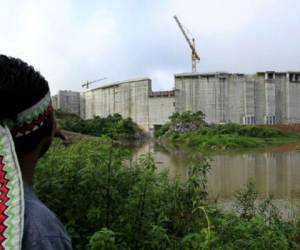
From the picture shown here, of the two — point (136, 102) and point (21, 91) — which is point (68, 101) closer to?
point (136, 102)

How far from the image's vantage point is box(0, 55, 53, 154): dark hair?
1193 mm

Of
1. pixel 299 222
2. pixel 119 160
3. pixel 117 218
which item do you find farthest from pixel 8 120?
pixel 299 222

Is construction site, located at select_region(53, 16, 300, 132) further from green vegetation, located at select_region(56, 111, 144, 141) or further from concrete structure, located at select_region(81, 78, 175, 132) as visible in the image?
green vegetation, located at select_region(56, 111, 144, 141)

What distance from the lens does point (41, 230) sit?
3.41ft

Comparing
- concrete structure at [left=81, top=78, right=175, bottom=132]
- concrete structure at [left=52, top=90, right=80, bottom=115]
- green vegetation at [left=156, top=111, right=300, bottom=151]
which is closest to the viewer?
green vegetation at [left=156, top=111, right=300, bottom=151]

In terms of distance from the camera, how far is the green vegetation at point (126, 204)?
10.5ft

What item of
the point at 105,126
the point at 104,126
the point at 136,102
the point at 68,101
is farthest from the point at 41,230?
the point at 68,101

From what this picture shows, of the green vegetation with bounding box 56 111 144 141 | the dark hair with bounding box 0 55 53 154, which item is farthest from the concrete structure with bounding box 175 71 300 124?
the dark hair with bounding box 0 55 53 154

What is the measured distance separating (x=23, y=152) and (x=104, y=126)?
3023 mm

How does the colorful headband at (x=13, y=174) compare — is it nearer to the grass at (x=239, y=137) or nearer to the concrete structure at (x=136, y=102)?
the grass at (x=239, y=137)

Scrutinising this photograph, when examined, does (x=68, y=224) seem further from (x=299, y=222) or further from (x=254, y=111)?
(x=254, y=111)

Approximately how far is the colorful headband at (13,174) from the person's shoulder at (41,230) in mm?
21

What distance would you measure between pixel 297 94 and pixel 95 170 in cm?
7609

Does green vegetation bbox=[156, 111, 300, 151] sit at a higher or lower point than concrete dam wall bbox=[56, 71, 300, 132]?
lower
